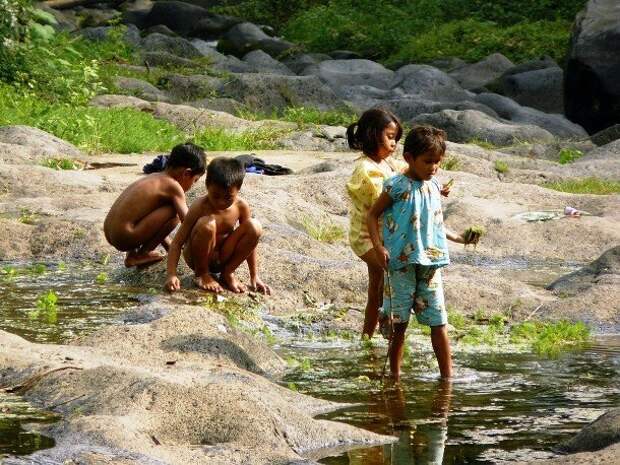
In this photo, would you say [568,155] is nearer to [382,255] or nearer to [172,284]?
[172,284]

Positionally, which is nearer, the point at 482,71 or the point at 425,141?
the point at 425,141

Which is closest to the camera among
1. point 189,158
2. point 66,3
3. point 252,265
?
point 252,265

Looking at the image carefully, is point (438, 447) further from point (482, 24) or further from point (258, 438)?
point (482, 24)

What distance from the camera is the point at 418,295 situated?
6867 millimetres

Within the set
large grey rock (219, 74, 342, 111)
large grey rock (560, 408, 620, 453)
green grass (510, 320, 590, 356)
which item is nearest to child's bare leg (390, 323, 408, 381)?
green grass (510, 320, 590, 356)

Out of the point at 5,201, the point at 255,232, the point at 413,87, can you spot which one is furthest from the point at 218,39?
the point at 255,232

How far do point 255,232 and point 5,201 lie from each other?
4.06m

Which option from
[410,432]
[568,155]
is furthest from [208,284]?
[568,155]

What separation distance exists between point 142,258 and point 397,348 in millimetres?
2871

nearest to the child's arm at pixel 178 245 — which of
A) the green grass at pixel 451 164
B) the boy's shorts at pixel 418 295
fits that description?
the boy's shorts at pixel 418 295

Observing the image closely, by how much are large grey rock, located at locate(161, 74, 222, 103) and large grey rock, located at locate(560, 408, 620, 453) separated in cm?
1757

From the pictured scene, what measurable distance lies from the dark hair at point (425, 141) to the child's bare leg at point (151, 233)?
2.84 meters

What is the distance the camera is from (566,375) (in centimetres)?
700

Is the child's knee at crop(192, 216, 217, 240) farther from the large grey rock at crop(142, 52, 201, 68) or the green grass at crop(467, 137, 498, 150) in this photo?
the large grey rock at crop(142, 52, 201, 68)
